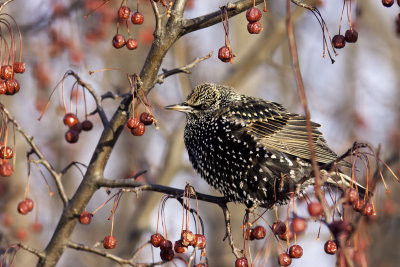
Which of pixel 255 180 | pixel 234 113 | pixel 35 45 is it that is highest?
pixel 35 45

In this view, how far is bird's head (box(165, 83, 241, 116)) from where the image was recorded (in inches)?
203

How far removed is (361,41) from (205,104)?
485 centimetres

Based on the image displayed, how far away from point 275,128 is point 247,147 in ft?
1.46

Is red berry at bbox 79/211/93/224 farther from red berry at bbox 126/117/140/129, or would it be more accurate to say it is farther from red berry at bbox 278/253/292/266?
red berry at bbox 278/253/292/266

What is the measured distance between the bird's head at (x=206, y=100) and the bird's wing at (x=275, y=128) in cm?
17

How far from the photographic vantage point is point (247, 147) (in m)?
4.66

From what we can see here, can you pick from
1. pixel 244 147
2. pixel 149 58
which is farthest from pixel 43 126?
pixel 149 58

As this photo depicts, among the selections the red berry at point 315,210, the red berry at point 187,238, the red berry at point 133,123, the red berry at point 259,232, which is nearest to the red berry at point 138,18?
the red berry at point 133,123

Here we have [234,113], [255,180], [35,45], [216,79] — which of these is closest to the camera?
[255,180]

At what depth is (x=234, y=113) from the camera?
491 centimetres

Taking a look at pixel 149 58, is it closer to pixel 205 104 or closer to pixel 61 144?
pixel 205 104

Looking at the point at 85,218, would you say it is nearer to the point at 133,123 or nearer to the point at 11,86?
the point at 133,123

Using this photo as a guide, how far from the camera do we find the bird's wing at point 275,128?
4.79 metres

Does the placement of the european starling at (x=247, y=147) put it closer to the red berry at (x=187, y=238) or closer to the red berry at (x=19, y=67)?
the red berry at (x=187, y=238)
